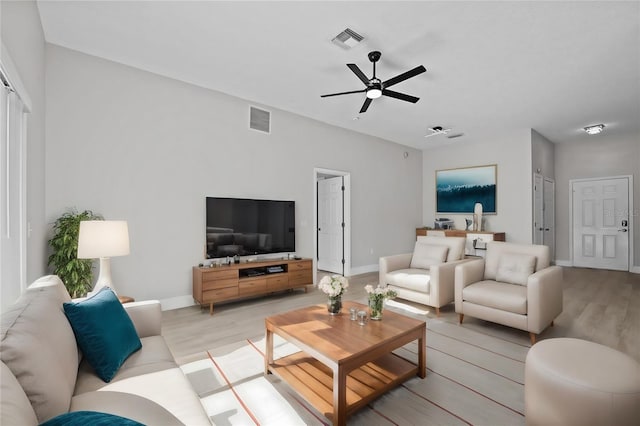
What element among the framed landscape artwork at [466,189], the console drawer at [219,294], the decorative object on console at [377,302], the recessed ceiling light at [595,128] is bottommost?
the console drawer at [219,294]

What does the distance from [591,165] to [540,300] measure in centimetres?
592

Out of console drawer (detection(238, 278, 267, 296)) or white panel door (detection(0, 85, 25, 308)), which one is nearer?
white panel door (detection(0, 85, 25, 308))

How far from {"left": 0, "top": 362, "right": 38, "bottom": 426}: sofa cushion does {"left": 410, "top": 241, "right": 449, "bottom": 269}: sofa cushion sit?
3.90m

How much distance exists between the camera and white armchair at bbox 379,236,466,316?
3.58 metres

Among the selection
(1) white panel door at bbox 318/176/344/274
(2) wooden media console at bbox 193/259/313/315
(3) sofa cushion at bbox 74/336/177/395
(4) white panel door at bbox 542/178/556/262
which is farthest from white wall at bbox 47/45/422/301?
(4) white panel door at bbox 542/178/556/262

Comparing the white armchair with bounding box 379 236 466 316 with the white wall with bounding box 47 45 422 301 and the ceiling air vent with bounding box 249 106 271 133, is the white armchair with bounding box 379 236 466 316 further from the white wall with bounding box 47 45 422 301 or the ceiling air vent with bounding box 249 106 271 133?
the ceiling air vent with bounding box 249 106 271 133

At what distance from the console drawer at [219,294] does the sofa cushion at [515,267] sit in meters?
3.16

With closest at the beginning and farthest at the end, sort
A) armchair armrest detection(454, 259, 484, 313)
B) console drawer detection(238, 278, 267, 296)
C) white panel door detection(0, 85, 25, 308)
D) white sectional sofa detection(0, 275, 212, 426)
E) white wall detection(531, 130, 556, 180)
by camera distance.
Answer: white sectional sofa detection(0, 275, 212, 426)
white panel door detection(0, 85, 25, 308)
armchair armrest detection(454, 259, 484, 313)
console drawer detection(238, 278, 267, 296)
white wall detection(531, 130, 556, 180)

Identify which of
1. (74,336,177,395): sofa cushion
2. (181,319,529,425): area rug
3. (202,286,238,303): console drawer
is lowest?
(181,319,529,425): area rug

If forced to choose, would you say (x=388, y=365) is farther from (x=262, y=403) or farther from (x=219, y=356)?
(x=219, y=356)

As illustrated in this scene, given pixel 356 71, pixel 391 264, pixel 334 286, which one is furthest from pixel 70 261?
pixel 391 264

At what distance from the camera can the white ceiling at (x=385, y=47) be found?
2.59 meters

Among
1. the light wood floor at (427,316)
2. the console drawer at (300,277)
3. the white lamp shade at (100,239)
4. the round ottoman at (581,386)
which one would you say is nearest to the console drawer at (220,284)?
the light wood floor at (427,316)

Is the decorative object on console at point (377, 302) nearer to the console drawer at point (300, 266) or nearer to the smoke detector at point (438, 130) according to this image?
the console drawer at point (300, 266)
